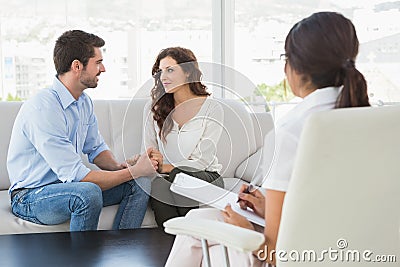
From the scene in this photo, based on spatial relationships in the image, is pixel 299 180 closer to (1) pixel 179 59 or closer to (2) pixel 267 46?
(1) pixel 179 59

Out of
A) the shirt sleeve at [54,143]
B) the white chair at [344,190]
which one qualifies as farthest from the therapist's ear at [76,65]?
the white chair at [344,190]

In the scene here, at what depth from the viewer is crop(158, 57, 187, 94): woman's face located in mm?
2936

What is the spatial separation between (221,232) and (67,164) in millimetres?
1675

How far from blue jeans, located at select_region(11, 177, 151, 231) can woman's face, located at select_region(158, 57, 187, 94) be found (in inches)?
22.8

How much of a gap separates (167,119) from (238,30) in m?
2.22

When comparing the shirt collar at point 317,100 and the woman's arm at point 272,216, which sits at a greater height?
the shirt collar at point 317,100

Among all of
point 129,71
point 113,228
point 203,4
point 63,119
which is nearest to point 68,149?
point 63,119

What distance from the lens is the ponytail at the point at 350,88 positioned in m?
1.70

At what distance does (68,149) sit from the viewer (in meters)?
3.20

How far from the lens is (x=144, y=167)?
10.7ft

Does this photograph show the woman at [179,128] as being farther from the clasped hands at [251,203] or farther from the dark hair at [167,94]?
the clasped hands at [251,203]

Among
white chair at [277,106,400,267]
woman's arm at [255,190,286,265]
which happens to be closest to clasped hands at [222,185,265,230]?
woman's arm at [255,190,286,265]

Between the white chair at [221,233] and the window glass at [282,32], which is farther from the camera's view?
the window glass at [282,32]

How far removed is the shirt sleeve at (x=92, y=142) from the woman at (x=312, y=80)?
195 cm
